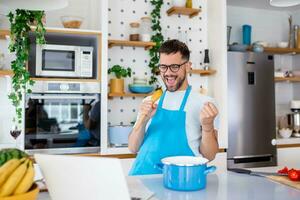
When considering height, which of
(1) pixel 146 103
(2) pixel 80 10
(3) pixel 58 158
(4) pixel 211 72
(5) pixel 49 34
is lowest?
(3) pixel 58 158

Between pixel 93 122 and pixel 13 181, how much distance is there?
2156 millimetres

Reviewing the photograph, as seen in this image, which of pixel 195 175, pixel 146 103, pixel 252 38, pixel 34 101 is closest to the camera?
pixel 195 175

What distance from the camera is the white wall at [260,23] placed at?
4150 millimetres

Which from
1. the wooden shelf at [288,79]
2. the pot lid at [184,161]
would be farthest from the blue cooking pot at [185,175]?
the wooden shelf at [288,79]

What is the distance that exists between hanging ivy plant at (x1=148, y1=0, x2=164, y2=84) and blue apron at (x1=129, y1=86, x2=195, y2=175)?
61.2 inches

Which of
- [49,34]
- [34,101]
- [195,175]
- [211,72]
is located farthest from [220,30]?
[195,175]

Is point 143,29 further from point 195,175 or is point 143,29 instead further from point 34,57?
point 195,175

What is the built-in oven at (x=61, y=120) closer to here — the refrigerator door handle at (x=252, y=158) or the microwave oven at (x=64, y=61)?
the microwave oven at (x=64, y=61)

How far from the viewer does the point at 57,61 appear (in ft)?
9.32

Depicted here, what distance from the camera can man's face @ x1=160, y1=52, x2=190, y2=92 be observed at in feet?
5.93

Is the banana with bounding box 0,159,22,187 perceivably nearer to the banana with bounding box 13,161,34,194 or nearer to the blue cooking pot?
the banana with bounding box 13,161,34,194

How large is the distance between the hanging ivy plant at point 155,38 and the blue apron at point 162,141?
1554 mm

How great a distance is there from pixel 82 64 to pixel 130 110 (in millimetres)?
788

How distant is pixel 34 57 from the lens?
9.16 ft
